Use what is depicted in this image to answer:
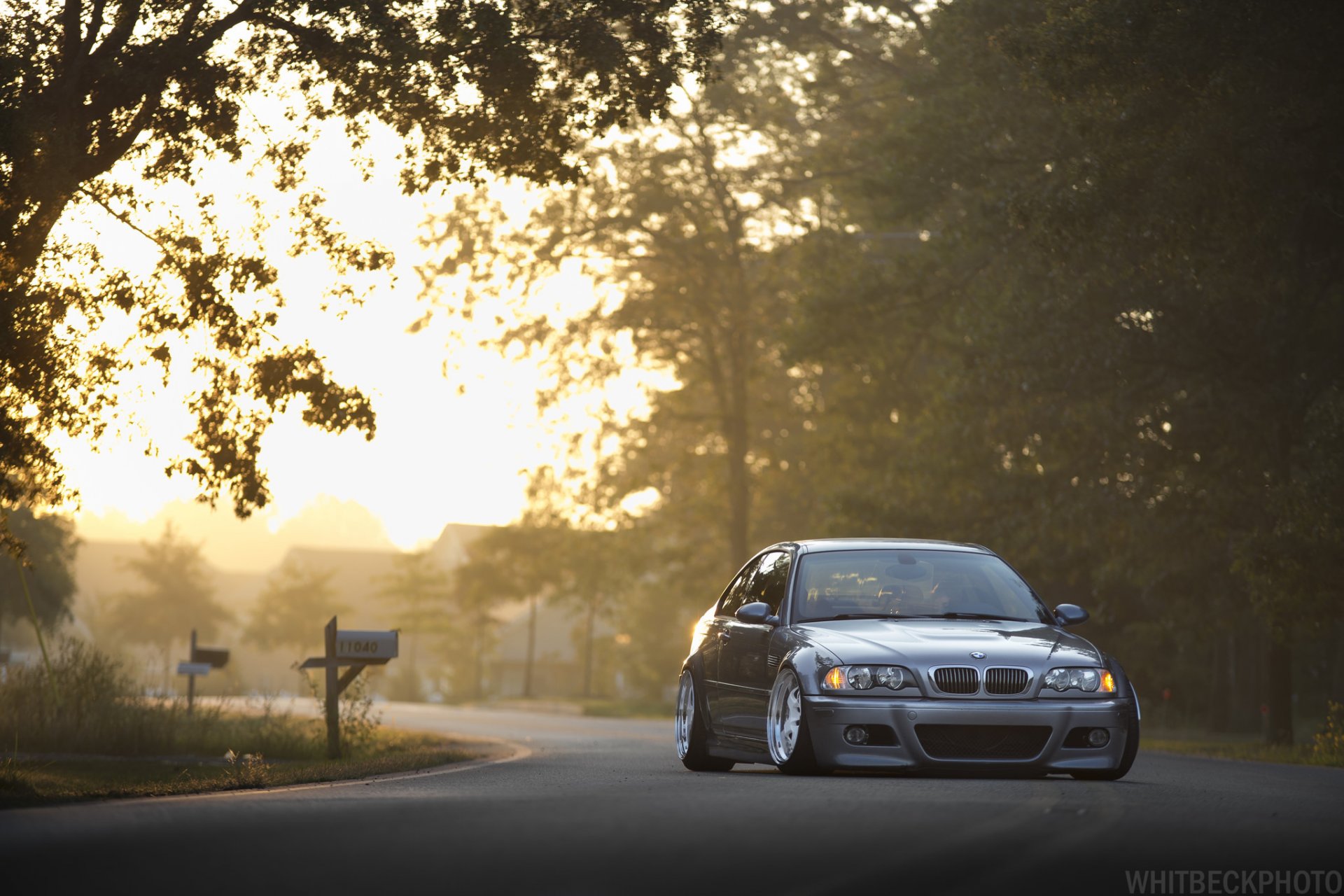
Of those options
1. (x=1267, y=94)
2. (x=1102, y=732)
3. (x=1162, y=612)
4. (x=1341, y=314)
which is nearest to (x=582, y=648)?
(x=1162, y=612)

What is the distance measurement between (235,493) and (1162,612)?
19.4 metres

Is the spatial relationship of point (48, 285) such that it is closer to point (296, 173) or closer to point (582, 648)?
point (296, 173)

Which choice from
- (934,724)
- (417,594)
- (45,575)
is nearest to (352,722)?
(934,724)

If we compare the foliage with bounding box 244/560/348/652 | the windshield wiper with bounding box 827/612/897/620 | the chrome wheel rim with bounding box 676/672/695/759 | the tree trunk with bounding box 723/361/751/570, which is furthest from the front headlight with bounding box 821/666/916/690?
the foliage with bounding box 244/560/348/652

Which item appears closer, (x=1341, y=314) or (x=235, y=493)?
(x=235, y=493)

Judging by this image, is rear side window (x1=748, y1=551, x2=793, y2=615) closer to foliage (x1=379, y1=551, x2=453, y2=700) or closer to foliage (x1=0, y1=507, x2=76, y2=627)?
foliage (x1=0, y1=507, x2=76, y2=627)

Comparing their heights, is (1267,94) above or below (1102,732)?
above

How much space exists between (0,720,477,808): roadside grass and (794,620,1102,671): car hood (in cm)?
391

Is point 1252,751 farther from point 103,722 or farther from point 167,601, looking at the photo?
point 167,601

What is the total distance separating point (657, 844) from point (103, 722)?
1363 cm

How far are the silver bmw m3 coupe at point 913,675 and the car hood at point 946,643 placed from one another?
0.5 inches

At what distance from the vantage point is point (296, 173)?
55.6 ft

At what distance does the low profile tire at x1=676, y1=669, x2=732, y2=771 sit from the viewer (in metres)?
13.2

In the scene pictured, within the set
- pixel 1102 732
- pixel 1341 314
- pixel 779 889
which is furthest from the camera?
pixel 1341 314
